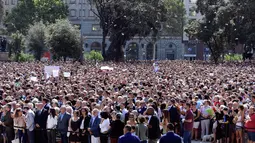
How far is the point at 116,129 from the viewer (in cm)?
1599

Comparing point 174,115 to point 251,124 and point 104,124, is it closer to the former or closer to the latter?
point 251,124

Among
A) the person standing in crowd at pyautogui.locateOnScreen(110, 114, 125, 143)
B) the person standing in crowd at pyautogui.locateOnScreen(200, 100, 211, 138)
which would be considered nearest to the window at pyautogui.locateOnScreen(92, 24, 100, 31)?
the person standing in crowd at pyautogui.locateOnScreen(200, 100, 211, 138)

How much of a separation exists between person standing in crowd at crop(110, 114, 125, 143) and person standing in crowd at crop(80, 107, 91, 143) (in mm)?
770

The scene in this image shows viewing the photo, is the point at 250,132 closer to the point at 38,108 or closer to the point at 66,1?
the point at 38,108

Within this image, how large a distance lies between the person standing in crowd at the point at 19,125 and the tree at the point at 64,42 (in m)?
61.9

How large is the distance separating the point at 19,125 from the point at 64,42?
62.4 metres

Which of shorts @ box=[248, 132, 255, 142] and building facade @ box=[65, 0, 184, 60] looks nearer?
shorts @ box=[248, 132, 255, 142]

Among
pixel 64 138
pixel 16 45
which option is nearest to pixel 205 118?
pixel 64 138

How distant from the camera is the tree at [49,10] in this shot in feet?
365

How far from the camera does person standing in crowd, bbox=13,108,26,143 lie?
56.9 ft

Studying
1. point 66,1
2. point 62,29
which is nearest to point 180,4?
point 66,1

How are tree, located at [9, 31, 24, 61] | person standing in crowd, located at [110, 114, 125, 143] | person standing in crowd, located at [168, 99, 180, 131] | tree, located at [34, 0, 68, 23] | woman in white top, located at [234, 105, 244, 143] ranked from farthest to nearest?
tree, located at [34, 0, 68, 23] < tree, located at [9, 31, 24, 61] < person standing in crowd, located at [168, 99, 180, 131] < woman in white top, located at [234, 105, 244, 143] < person standing in crowd, located at [110, 114, 125, 143]

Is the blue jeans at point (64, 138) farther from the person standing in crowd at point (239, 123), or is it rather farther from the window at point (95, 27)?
the window at point (95, 27)

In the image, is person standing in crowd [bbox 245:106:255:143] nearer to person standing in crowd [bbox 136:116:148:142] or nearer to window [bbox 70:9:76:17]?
person standing in crowd [bbox 136:116:148:142]
